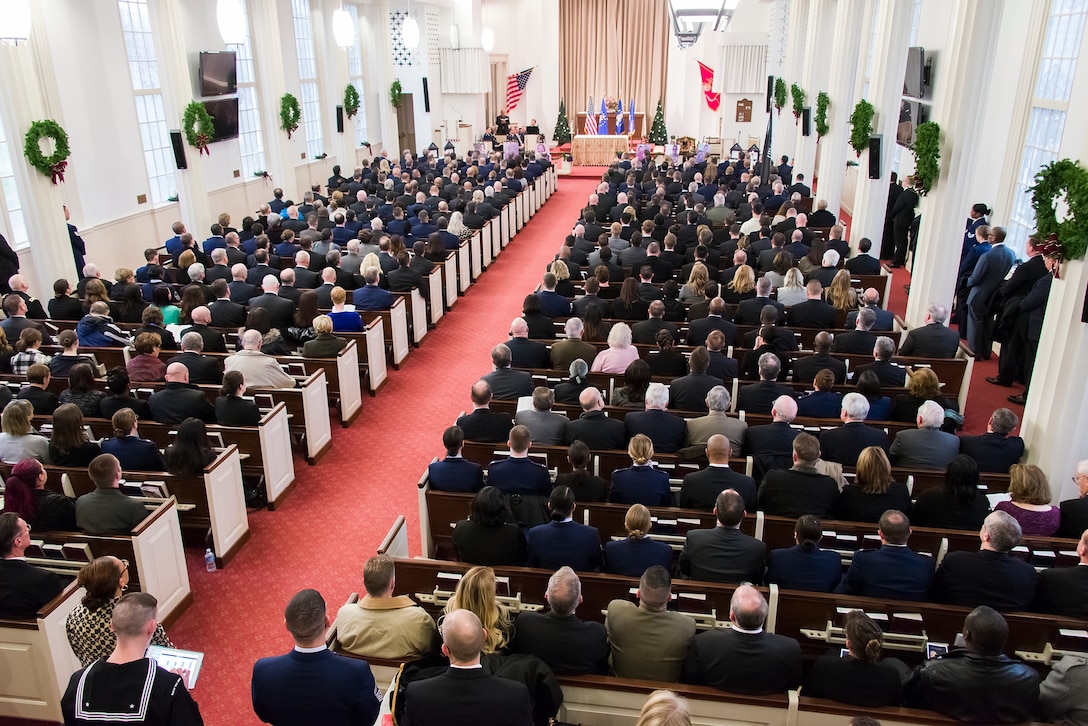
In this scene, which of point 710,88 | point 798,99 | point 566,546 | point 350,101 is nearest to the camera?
point 566,546

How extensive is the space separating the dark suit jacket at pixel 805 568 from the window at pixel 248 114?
16324mm

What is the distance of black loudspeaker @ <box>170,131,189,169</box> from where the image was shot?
14.3m

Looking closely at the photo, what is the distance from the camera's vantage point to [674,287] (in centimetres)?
987

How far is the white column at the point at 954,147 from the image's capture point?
28.8ft

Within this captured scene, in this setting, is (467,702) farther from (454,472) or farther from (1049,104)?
(1049,104)

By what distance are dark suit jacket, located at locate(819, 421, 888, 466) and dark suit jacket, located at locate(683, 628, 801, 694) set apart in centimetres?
253

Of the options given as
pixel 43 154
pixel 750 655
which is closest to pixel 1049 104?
pixel 750 655

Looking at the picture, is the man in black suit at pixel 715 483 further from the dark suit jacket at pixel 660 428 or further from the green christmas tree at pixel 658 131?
the green christmas tree at pixel 658 131

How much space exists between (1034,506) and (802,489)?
1.46m

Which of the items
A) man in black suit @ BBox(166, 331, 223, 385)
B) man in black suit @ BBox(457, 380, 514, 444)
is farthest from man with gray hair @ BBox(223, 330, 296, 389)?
man in black suit @ BBox(457, 380, 514, 444)

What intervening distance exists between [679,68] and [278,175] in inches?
658

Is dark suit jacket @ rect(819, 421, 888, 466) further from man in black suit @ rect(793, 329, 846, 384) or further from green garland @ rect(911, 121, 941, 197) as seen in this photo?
green garland @ rect(911, 121, 941, 197)

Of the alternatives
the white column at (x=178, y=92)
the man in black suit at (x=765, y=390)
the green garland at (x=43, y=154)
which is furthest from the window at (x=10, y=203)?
the man in black suit at (x=765, y=390)

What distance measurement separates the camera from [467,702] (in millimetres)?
3389
